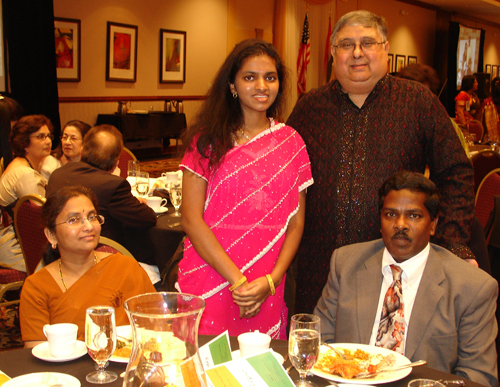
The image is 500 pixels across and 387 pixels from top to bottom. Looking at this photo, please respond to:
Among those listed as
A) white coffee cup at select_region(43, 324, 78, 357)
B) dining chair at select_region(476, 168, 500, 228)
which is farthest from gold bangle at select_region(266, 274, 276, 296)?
dining chair at select_region(476, 168, 500, 228)

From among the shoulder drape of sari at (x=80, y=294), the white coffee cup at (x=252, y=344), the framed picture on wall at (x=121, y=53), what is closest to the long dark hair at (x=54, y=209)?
the shoulder drape of sari at (x=80, y=294)

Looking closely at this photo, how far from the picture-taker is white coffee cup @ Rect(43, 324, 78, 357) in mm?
1344

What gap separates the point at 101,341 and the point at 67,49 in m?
7.96

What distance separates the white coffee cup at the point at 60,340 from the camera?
1344 millimetres

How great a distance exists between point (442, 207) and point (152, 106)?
8715 mm

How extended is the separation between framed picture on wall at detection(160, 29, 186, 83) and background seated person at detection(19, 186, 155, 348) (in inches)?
330

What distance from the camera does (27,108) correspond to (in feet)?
23.6

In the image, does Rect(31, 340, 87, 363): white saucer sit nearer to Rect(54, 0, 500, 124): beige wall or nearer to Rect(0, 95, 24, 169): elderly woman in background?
Rect(0, 95, 24, 169): elderly woman in background

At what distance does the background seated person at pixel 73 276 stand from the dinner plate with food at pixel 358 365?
30.8 inches

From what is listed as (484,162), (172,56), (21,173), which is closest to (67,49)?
(172,56)

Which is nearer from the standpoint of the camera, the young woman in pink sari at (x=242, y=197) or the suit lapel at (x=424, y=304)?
the suit lapel at (x=424, y=304)

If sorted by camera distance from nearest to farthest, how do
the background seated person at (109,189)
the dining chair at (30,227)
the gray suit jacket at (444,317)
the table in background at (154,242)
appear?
the gray suit jacket at (444,317) < the dining chair at (30,227) < the background seated person at (109,189) < the table in background at (154,242)

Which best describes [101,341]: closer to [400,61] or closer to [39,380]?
[39,380]

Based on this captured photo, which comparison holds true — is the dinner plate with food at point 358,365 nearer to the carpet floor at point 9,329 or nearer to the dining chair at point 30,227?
the dining chair at point 30,227
